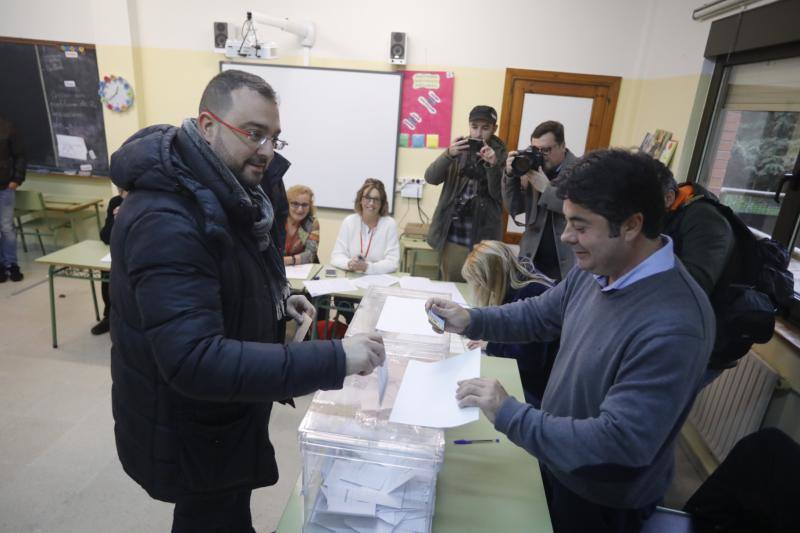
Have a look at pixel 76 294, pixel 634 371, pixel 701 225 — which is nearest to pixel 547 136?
pixel 701 225

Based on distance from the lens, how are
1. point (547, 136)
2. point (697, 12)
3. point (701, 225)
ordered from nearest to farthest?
point (701, 225), point (547, 136), point (697, 12)

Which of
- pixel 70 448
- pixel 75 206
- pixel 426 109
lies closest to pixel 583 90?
pixel 426 109

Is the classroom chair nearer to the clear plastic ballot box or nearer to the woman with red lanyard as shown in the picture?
the woman with red lanyard

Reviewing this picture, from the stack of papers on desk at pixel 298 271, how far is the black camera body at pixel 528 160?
1.47 metres

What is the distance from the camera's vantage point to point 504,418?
40.6 inches

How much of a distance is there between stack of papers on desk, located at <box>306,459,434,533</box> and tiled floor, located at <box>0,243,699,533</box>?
4.05 ft

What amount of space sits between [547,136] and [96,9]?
4.27 m

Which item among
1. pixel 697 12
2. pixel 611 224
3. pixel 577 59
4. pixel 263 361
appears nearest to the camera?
pixel 263 361

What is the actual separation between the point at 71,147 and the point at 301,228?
10.4 ft

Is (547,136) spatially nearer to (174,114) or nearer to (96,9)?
(174,114)

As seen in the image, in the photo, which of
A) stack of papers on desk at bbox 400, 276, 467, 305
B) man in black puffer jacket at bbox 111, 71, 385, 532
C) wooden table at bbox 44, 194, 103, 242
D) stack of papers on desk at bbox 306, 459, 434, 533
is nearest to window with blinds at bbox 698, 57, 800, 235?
stack of papers on desk at bbox 400, 276, 467, 305

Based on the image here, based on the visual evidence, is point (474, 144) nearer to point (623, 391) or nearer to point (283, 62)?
point (283, 62)

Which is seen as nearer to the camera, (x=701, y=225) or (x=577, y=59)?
(x=701, y=225)

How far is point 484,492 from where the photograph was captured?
1.15 metres
